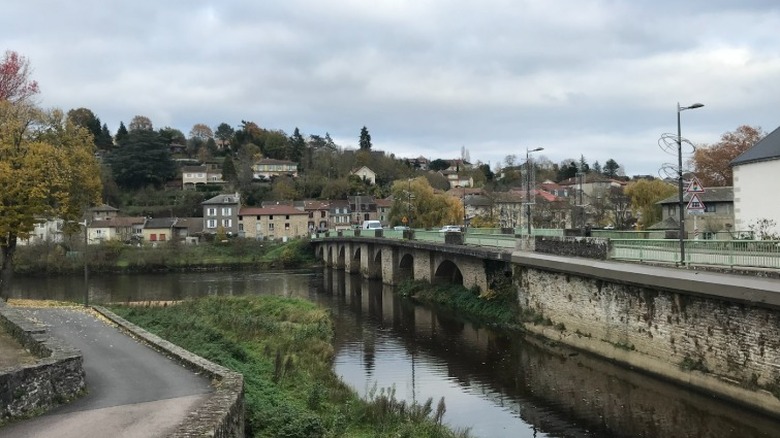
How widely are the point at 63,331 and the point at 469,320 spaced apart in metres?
18.2

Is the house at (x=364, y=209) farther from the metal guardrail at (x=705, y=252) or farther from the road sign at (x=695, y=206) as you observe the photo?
the road sign at (x=695, y=206)

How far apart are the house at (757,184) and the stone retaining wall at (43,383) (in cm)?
2708

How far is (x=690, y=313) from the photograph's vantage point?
16.5 metres

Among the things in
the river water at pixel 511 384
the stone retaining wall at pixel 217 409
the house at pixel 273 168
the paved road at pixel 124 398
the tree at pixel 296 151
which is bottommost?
the river water at pixel 511 384

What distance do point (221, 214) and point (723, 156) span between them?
73.1m

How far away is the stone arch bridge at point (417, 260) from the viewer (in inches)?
1231

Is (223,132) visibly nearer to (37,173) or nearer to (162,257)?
(162,257)

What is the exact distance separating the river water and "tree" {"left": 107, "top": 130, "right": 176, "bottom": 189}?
8953 cm

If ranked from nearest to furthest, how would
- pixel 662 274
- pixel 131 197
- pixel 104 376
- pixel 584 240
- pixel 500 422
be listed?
pixel 104 376, pixel 500 422, pixel 662 274, pixel 584 240, pixel 131 197

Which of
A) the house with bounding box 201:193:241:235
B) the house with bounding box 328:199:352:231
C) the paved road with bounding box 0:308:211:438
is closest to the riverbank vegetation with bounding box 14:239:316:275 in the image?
the house with bounding box 201:193:241:235

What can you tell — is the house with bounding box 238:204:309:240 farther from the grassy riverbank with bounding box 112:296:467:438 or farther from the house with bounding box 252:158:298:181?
the grassy riverbank with bounding box 112:296:467:438

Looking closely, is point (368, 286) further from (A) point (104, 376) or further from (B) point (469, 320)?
(A) point (104, 376)

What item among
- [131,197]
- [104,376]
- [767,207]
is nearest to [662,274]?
[767,207]

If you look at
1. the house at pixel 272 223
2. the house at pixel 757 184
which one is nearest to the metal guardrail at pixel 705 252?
the house at pixel 757 184
